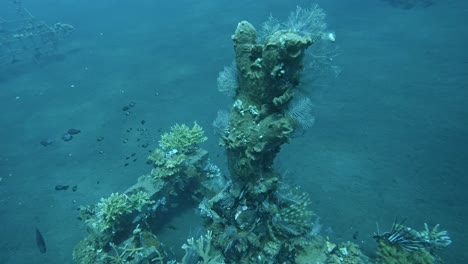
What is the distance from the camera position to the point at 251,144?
5027mm

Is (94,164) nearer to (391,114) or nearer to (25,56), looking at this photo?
(391,114)

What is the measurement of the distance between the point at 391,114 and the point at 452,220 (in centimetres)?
463

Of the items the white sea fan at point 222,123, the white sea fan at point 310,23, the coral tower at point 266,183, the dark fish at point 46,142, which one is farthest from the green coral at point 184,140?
the dark fish at point 46,142

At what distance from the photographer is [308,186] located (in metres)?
8.50

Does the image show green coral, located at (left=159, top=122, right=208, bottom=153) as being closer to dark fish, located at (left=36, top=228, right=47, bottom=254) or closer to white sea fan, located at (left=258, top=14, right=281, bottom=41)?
dark fish, located at (left=36, top=228, right=47, bottom=254)

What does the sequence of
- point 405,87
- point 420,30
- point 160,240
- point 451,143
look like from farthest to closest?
point 420,30
point 405,87
point 451,143
point 160,240

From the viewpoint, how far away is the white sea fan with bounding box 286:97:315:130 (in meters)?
4.73

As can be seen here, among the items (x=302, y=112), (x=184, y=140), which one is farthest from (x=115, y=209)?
(x=302, y=112)

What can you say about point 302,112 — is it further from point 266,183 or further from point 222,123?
point 222,123

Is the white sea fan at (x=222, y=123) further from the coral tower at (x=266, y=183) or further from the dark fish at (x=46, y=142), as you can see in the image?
the dark fish at (x=46, y=142)

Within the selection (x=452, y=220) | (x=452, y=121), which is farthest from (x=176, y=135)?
(x=452, y=121)

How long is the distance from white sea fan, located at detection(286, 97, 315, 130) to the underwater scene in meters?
0.02

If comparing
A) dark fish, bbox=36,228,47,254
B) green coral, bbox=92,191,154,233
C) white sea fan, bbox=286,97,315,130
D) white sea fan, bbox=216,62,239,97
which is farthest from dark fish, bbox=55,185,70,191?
white sea fan, bbox=286,97,315,130

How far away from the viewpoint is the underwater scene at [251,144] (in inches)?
206
